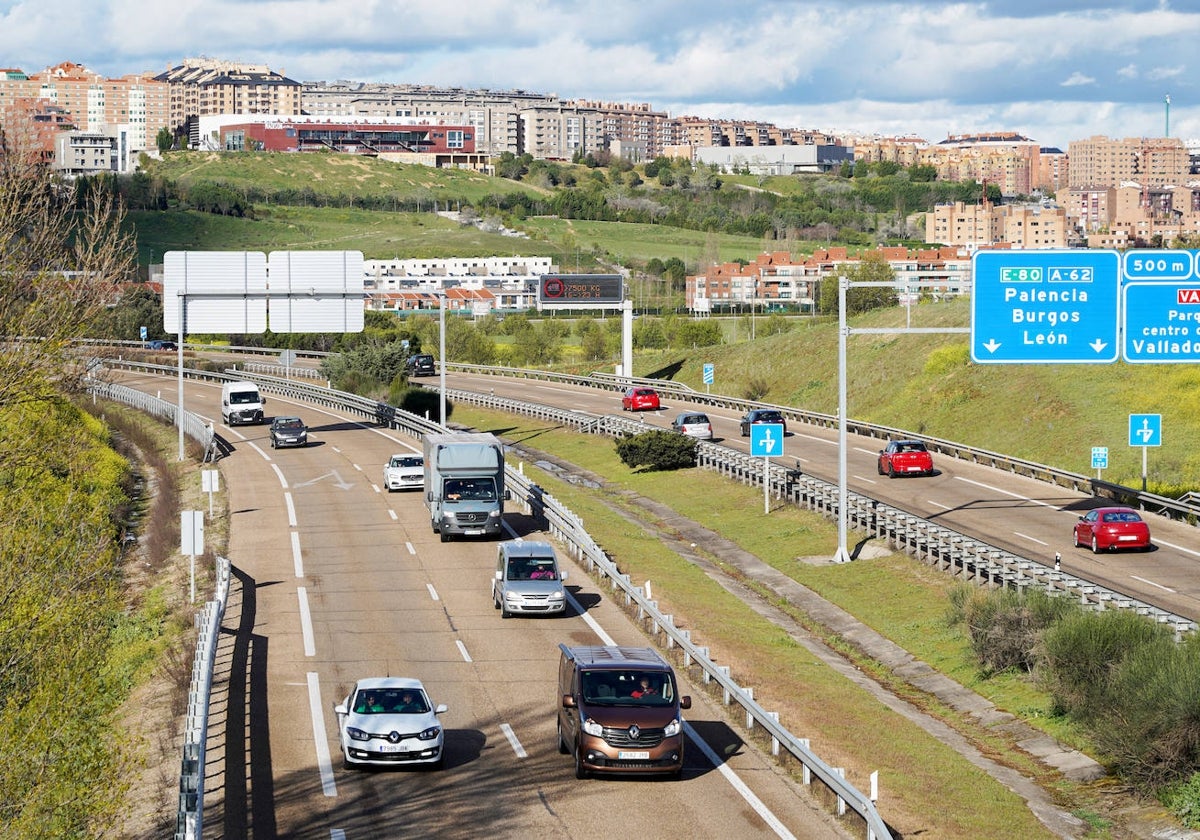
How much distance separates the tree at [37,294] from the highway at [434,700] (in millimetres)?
6623

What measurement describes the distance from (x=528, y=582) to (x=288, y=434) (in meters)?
35.7

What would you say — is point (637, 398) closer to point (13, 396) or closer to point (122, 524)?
point (122, 524)

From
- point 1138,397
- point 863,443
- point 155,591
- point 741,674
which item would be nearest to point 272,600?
point 155,591

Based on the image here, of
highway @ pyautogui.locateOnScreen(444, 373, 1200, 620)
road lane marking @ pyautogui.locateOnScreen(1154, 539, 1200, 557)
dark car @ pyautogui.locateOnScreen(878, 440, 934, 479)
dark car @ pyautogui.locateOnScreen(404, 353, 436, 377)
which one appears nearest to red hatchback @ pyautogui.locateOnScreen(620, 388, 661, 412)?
highway @ pyautogui.locateOnScreen(444, 373, 1200, 620)

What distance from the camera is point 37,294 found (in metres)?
21.6

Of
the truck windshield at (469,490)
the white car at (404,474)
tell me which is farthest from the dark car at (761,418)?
the truck windshield at (469,490)

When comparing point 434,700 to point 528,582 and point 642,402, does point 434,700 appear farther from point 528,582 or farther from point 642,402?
point 642,402

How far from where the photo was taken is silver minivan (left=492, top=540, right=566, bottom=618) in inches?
1377

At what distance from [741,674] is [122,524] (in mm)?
29449

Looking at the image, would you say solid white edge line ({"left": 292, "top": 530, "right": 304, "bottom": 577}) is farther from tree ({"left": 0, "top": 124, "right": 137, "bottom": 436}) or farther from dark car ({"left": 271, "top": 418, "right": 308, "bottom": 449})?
dark car ({"left": 271, "top": 418, "right": 308, "bottom": 449})

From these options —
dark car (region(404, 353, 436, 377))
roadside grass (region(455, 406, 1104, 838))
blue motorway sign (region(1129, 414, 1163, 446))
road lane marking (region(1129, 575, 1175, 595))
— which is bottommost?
roadside grass (region(455, 406, 1104, 838))

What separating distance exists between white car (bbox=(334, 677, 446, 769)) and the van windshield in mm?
2412

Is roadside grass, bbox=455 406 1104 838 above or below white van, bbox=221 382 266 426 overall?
below

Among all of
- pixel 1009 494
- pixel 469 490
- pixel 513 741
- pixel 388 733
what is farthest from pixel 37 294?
pixel 1009 494
